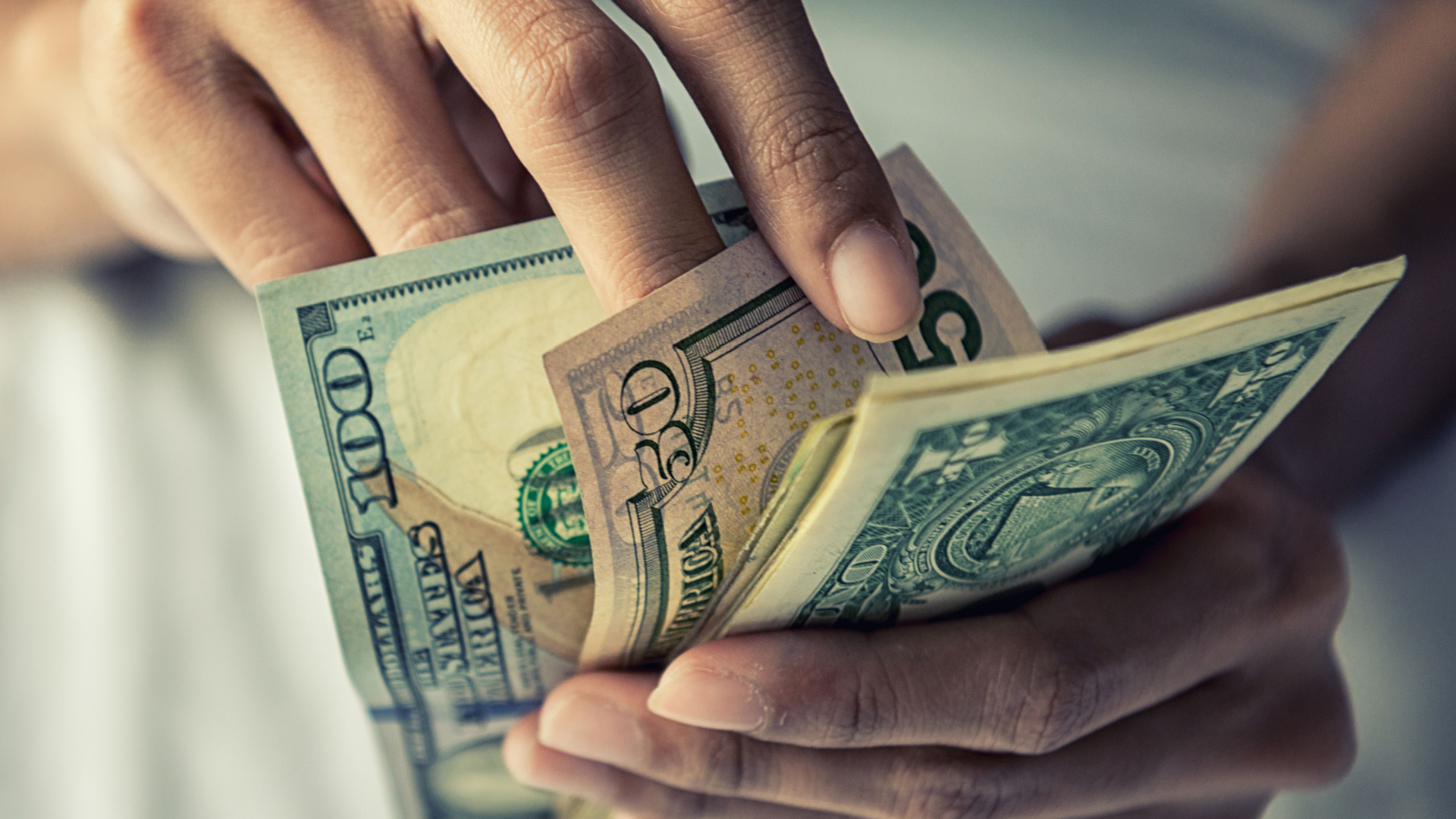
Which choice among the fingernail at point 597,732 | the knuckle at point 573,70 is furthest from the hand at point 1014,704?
the knuckle at point 573,70

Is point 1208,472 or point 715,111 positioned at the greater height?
point 715,111

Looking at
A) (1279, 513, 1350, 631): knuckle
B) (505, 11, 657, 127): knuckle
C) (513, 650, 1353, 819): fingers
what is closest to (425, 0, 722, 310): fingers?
(505, 11, 657, 127): knuckle

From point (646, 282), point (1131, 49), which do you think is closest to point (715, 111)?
point (646, 282)

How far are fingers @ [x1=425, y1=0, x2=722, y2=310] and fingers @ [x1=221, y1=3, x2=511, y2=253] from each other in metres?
0.10

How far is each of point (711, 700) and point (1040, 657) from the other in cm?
27

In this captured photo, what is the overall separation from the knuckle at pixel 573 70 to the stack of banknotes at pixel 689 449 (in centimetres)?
13

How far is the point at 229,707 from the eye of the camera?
1.05 meters

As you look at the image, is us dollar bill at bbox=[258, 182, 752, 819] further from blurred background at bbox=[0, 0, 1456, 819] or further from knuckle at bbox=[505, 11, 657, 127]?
blurred background at bbox=[0, 0, 1456, 819]

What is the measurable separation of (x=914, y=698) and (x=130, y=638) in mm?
1041

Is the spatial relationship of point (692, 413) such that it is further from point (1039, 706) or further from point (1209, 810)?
point (1209, 810)

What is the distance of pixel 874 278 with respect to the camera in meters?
0.53

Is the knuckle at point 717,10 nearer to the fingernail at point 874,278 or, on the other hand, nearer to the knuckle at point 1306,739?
the fingernail at point 874,278

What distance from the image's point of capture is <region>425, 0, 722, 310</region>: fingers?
1.76ft

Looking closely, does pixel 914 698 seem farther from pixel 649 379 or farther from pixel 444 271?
pixel 444 271
